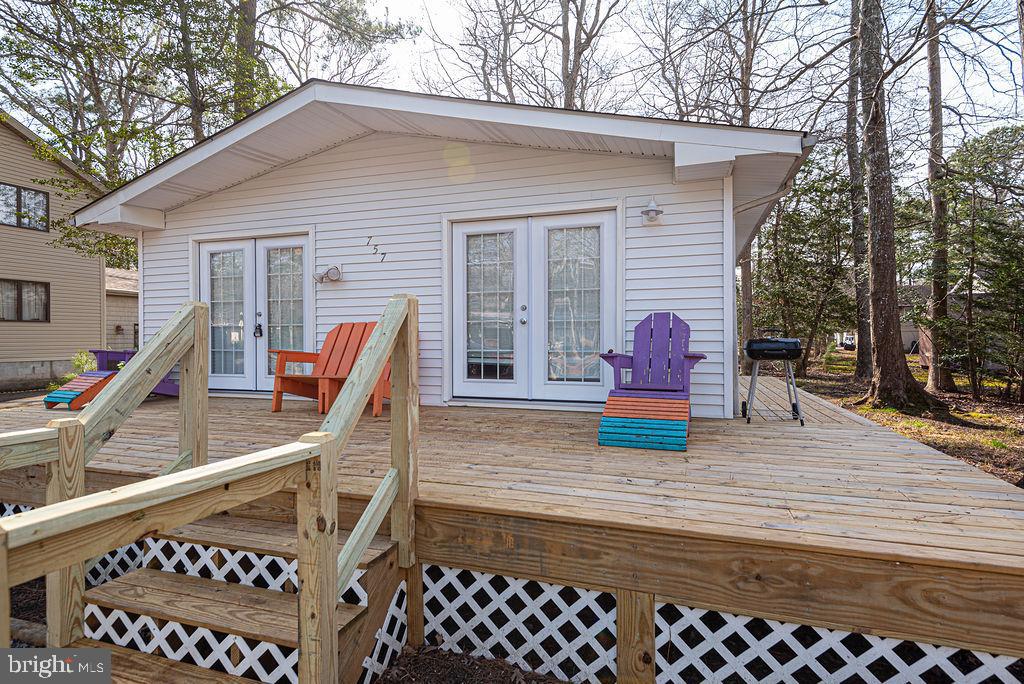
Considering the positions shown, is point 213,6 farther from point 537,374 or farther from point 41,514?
point 41,514

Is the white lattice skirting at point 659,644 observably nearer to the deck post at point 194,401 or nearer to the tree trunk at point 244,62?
the deck post at point 194,401

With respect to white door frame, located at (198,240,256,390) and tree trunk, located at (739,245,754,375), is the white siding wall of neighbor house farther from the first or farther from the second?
tree trunk, located at (739,245,754,375)

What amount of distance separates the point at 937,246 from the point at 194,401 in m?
11.3

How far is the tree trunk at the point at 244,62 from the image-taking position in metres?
10.5

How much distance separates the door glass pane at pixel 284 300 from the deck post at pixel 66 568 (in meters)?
4.08

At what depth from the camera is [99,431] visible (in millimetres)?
1886

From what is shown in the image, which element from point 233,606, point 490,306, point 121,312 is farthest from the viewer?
point 121,312

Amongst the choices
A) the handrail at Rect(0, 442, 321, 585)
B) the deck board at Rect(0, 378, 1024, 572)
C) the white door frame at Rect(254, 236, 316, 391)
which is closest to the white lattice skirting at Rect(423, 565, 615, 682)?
the deck board at Rect(0, 378, 1024, 572)

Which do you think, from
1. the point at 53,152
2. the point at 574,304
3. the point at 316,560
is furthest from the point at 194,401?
the point at 53,152

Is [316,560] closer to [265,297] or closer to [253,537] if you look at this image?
[253,537]

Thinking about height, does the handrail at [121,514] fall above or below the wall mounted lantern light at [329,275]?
below

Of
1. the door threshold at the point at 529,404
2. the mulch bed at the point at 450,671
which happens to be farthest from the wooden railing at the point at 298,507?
the door threshold at the point at 529,404

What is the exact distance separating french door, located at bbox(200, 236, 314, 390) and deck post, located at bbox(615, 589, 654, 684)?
465 centimetres

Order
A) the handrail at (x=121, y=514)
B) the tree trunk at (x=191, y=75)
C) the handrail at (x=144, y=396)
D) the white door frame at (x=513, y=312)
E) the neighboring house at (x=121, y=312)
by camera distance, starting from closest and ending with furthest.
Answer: the handrail at (x=121, y=514) < the handrail at (x=144, y=396) < the white door frame at (x=513, y=312) < the tree trunk at (x=191, y=75) < the neighboring house at (x=121, y=312)
